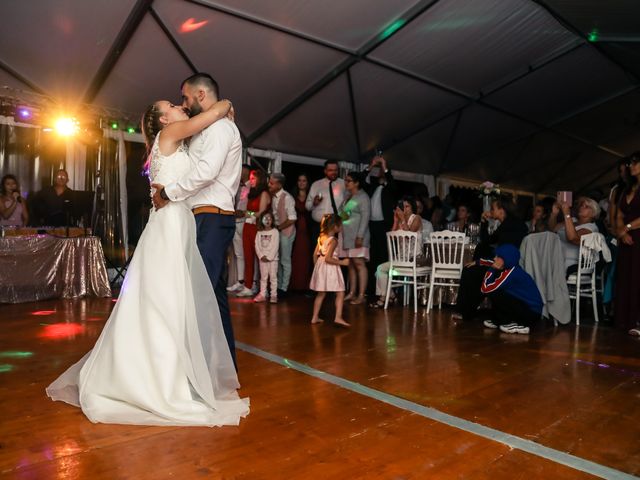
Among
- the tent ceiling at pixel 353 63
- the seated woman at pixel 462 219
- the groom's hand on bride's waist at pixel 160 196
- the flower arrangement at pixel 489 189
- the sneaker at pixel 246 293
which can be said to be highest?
the tent ceiling at pixel 353 63

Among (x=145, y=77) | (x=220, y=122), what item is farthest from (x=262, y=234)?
(x=220, y=122)

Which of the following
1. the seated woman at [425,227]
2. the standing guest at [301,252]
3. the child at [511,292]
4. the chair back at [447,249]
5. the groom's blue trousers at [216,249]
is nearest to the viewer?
the groom's blue trousers at [216,249]

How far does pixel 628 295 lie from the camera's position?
4.29m

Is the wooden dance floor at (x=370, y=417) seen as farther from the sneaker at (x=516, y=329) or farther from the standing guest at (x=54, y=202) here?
the standing guest at (x=54, y=202)

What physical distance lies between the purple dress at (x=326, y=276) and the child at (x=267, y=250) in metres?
1.50

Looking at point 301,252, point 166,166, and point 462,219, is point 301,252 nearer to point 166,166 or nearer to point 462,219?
point 462,219

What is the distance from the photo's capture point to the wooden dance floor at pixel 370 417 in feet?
5.16

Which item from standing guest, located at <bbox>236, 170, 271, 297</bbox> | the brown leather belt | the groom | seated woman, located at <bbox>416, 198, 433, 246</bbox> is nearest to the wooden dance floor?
the groom

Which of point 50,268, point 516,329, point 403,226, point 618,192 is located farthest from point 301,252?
point 618,192

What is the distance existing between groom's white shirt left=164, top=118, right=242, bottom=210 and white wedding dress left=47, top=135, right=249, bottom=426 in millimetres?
66

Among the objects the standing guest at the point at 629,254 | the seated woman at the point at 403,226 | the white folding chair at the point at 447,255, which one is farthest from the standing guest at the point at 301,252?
the standing guest at the point at 629,254

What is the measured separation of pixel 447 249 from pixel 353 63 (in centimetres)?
319

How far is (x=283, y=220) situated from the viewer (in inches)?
243

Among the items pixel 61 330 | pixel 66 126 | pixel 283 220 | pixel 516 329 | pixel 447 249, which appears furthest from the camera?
pixel 66 126
